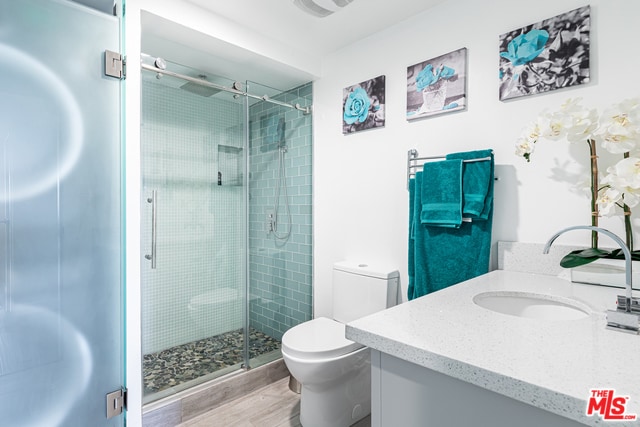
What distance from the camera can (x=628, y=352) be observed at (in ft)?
2.41

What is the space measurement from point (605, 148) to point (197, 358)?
249 centimetres

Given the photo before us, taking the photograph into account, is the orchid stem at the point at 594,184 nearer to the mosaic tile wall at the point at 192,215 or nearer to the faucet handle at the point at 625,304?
the faucet handle at the point at 625,304

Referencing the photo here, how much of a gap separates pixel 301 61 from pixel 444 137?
1.21 meters

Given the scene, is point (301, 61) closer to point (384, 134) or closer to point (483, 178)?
point (384, 134)

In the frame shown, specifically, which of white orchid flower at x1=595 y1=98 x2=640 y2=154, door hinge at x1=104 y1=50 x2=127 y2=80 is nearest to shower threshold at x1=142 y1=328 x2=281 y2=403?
door hinge at x1=104 y1=50 x2=127 y2=80

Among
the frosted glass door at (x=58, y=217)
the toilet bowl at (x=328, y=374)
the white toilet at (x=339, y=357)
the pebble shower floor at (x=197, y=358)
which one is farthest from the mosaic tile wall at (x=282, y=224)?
the frosted glass door at (x=58, y=217)

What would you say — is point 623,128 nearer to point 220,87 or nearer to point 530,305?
point 530,305

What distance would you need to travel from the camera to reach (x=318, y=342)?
1827 mm

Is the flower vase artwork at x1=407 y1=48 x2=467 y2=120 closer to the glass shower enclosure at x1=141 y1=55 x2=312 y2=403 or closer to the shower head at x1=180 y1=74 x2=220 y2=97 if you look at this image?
the glass shower enclosure at x1=141 y1=55 x2=312 y2=403

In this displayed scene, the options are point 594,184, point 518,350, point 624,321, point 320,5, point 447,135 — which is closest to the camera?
point 518,350

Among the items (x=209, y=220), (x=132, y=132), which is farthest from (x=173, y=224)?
(x=132, y=132)

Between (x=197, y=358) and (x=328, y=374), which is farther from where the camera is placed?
(x=197, y=358)

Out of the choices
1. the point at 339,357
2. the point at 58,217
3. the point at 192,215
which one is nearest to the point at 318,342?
the point at 339,357

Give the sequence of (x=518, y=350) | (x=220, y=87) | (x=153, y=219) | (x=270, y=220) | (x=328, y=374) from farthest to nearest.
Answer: (x=270, y=220) < (x=220, y=87) < (x=153, y=219) < (x=328, y=374) < (x=518, y=350)
